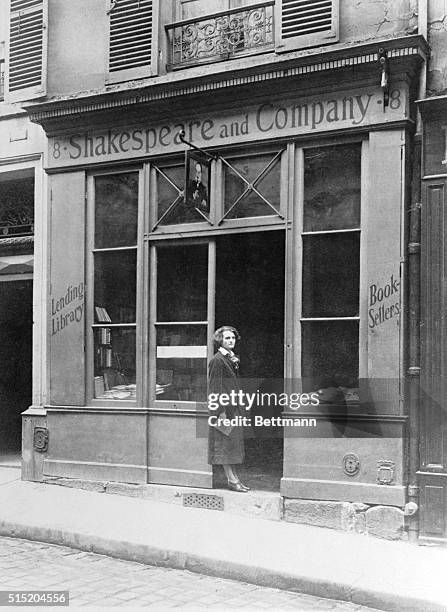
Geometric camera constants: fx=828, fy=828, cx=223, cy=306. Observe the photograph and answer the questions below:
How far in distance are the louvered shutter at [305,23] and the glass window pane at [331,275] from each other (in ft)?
6.30

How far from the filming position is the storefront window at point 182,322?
8.74 metres

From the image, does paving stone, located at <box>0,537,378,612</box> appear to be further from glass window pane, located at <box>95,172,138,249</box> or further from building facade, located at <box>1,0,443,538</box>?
glass window pane, located at <box>95,172,138,249</box>

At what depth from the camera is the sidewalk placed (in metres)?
5.92

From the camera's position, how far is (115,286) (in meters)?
9.26

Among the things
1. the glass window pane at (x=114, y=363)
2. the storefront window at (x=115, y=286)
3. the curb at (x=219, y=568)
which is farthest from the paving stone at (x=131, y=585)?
the storefront window at (x=115, y=286)

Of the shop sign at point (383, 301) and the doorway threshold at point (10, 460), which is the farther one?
the doorway threshold at point (10, 460)

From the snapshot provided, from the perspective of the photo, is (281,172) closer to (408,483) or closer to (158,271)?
(158,271)

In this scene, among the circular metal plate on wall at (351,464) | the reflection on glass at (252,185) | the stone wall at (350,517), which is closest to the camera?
the stone wall at (350,517)

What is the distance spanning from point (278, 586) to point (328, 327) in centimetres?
266

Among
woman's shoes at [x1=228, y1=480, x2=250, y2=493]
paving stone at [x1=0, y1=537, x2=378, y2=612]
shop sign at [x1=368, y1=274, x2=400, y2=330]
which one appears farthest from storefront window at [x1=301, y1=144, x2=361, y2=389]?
paving stone at [x1=0, y1=537, x2=378, y2=612]

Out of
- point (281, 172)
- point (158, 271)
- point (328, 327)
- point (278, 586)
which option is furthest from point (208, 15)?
point (278, 586)

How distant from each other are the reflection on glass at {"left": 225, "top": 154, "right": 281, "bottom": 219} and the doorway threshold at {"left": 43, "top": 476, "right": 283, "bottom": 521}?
2.84 metres

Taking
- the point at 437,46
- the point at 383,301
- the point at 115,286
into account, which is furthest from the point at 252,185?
the point at 437,46

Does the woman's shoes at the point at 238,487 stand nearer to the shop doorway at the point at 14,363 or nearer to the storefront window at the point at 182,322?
the storefront window at the point at 182,322
